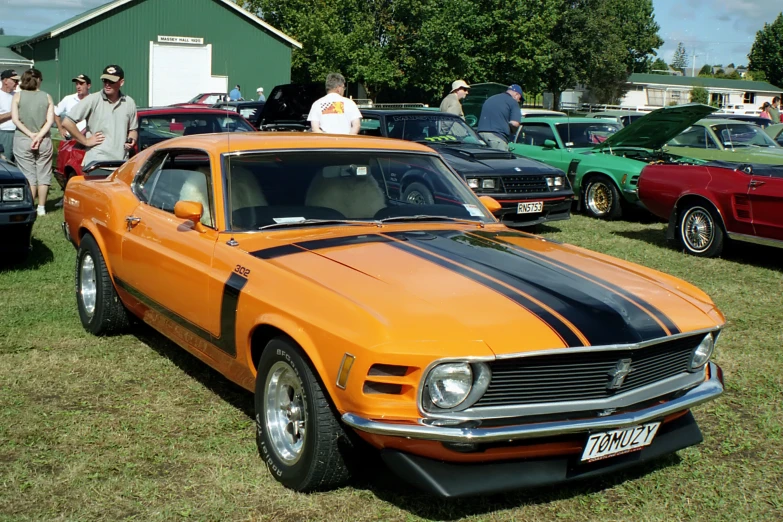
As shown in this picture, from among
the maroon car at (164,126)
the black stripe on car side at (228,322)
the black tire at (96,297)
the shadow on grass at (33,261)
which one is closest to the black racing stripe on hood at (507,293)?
Answer: the black stripe on car side at (228,322)

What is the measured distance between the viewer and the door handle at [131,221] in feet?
17.4

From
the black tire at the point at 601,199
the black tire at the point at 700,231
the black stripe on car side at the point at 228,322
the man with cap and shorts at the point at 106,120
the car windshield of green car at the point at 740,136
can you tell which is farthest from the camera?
the car windshield of green car at the point at 740,136

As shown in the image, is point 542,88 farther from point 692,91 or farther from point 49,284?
point 49,284

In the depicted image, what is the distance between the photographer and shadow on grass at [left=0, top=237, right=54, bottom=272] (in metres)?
8.28

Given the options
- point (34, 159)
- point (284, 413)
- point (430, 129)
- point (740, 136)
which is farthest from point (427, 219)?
point (740, 136)

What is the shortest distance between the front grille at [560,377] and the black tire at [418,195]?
1826mm

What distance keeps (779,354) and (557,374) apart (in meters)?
3.46

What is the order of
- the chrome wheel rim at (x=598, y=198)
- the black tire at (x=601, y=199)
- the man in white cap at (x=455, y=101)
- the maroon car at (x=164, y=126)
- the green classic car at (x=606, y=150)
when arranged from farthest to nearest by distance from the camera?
the man in white cap at (x=455, y=101), the chrome wheel rim at (x=598, y=198), the black tire at (x=601, y=199), the green classic car at (x=606, y=150), the maroon car at (x=164, y=126)

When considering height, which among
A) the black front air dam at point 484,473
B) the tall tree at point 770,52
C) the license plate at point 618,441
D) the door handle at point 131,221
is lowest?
the black front air dam at point 484,473

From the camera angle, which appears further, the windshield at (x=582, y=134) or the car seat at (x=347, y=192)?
the windshield at (x=582, y=134)

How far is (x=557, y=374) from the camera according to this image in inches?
131

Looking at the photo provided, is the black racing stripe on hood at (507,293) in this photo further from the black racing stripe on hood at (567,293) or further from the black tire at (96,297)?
the black tire at (96,297)

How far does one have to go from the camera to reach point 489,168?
10.8m

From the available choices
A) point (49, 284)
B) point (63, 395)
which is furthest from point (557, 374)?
point (49, 284)
